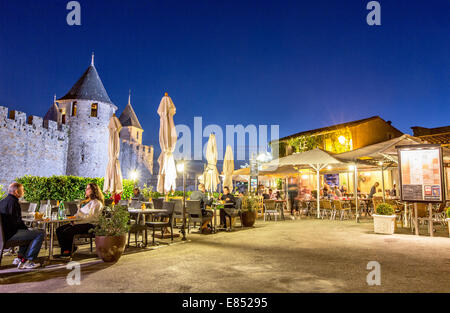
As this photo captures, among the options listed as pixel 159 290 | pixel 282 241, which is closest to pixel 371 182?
pixel 282 241

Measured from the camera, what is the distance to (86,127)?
25.9 meters

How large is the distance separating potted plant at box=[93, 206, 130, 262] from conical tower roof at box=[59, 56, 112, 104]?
24983 mm

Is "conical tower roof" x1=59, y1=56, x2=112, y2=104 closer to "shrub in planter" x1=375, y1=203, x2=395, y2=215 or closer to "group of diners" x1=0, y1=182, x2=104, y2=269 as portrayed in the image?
"group of diners" x1=0, y1=182, x2=104, y2=269

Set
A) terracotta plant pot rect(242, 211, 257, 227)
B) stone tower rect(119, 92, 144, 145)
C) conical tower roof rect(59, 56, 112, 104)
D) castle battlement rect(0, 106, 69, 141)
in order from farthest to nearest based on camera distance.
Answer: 1. stone tower rect(119, 92, 144, 145)
2. conical tower roof rect(59, 56, 112, 104)
3. castle battlement rect(0, 106, 69, 141)
4. terracotta plant pot rect(242, 211, 257, 227)

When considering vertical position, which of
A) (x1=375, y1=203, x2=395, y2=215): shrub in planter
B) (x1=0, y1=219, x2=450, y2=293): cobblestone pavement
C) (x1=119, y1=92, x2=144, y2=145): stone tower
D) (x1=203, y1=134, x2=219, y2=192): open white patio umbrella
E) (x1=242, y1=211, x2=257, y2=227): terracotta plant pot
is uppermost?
(x1=119, y1=92, x2=144, y2=145): stone tower

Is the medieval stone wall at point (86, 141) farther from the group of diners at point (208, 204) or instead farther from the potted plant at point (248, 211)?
the potted plant at point (248, 211)

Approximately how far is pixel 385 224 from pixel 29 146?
75.5 ft

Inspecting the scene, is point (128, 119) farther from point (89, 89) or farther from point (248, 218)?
point (248, 218)

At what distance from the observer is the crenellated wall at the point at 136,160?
1294 inches

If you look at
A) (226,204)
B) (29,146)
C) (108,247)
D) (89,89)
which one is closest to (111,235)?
(108,247)

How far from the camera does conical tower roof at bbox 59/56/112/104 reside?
26625mm

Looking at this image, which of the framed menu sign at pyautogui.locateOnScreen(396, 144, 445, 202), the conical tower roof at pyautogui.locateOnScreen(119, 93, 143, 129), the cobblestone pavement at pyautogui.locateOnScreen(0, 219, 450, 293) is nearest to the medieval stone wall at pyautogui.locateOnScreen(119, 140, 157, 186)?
the conical tower roof at pyautogui.locateOnScreen(119, 93, 143, 129)
